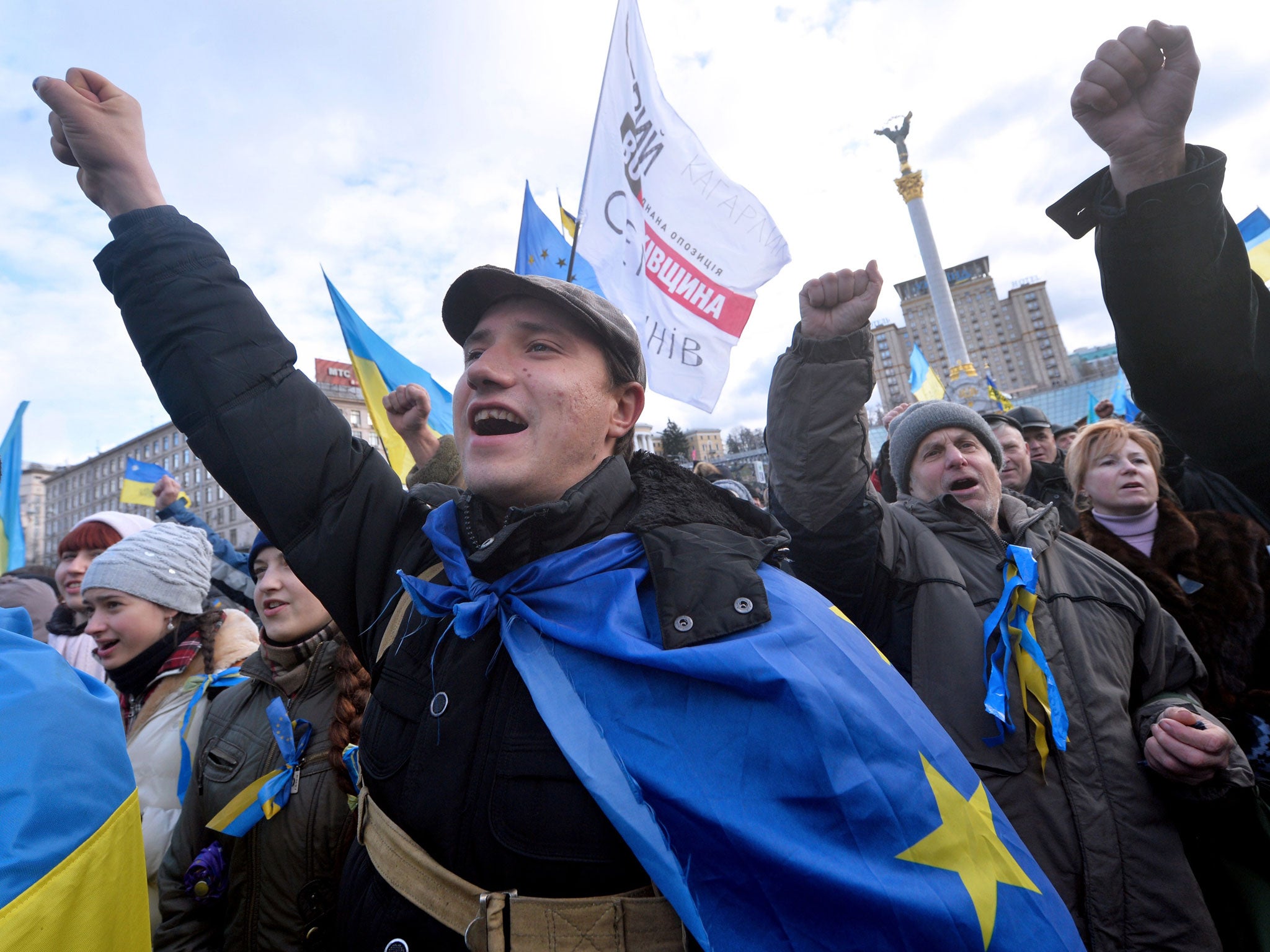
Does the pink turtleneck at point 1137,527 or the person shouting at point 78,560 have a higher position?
the person shouting at point 78,560

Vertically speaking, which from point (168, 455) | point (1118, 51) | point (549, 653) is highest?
point (168, 455)

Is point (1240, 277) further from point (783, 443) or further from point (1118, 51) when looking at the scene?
point (783, 443)

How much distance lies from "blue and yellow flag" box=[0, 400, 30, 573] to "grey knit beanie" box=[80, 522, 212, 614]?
11.8 feet

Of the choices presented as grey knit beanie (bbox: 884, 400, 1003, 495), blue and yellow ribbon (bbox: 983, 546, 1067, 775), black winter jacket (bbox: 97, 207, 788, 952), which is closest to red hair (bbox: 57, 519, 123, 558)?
grey knit beanie (bbox: 884, 400, 1003, 495)

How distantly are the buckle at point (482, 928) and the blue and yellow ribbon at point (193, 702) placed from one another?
178cm

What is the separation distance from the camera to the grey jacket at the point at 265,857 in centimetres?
205

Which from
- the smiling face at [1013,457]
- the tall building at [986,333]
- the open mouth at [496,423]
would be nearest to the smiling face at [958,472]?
the open mouth at [496,423]

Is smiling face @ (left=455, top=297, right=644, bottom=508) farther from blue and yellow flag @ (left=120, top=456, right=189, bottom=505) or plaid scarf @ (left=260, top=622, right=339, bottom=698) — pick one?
blue and yellow flag @ (left=120, top=456, right=189, bottom=505)

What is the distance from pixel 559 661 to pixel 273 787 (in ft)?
4.74

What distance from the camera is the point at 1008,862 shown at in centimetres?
119

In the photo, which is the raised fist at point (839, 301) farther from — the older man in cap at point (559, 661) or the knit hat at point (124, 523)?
the knit hat at point (124, 523)

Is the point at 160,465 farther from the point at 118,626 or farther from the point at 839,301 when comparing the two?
the point at 839,301

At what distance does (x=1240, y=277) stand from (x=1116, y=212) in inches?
10.7

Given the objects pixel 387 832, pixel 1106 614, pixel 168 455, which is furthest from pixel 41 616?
pixel 168 455
